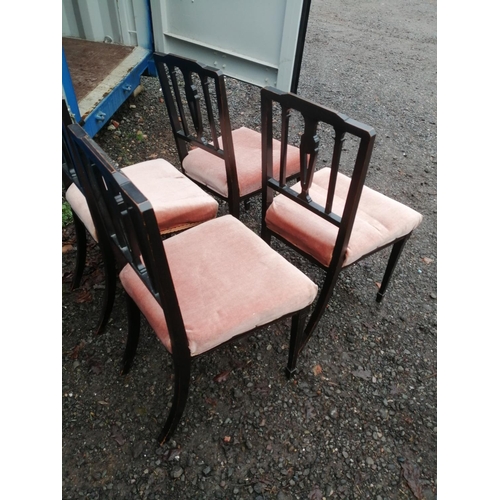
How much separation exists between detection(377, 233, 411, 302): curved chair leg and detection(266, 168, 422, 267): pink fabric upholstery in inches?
4.3

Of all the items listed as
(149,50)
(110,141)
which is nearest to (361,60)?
(149,50)

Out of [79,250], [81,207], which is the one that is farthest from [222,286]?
[79,250]

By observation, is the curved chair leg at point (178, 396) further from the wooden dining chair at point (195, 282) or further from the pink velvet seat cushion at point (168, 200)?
the pink velvet seat cushion at point (168, 200)

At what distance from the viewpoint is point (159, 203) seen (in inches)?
67.1

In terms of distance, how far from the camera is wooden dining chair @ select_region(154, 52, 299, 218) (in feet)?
5.59

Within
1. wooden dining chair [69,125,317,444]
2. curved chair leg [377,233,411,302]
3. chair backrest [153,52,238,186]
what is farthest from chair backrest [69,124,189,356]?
curved chair leg [377,233,411,302]

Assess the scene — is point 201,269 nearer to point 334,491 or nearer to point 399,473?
point 334,491

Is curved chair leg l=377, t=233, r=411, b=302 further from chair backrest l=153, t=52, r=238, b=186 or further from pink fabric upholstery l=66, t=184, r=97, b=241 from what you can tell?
pink fabric upholstery l=66, t=184, r=97, b=241

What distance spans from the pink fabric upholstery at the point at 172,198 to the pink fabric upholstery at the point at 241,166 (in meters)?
0.16

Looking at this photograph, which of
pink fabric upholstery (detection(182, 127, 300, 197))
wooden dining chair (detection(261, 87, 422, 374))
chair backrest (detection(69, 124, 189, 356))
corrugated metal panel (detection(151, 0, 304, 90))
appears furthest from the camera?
corrugated metal panel (detection(151, 0, 304, 90))

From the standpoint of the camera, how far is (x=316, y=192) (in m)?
1.78

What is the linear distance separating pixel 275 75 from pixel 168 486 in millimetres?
2806

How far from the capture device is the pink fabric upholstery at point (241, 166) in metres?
1.96

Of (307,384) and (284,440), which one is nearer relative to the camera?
(284,440)
